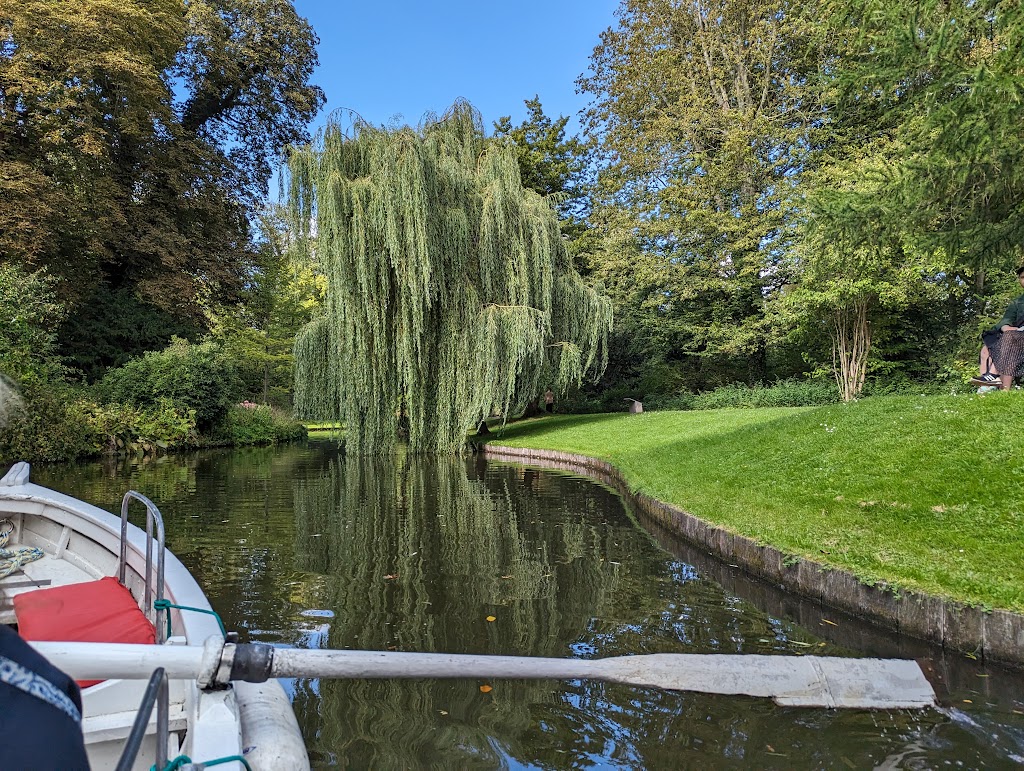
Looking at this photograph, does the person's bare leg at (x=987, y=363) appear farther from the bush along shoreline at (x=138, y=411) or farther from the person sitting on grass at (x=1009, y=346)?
the bush along shoreline at (x=138, y=411)

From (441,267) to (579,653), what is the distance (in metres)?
11.2

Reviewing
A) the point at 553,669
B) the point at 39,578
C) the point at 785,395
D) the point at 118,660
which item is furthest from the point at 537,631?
the point at 785,395

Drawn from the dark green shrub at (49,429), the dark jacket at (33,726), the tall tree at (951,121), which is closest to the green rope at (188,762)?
the dark jacket at (33,726)

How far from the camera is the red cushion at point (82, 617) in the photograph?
99.3 inches

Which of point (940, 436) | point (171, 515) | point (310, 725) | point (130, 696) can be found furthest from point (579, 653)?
Answer: point (171, 515)

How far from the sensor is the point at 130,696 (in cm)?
221

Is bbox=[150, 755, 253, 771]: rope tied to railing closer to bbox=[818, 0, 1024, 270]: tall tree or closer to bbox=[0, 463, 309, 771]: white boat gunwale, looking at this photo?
bbox=[0, 463, 309, 771]: white boat gunwale

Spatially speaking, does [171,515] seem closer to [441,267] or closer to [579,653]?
[579,653]

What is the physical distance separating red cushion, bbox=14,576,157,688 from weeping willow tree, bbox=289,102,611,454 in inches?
411

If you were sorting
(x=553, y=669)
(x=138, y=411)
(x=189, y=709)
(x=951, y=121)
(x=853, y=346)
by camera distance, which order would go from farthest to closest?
(x=853, y=346) → (x=138, y=411) → (x=951, y=121) → (x=553, y=669) → (x=189, y=709)

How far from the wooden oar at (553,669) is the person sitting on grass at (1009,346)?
229 inches

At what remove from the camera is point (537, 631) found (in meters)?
4.10

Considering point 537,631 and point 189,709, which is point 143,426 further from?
point 189,709

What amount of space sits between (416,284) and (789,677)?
38.0 feet
